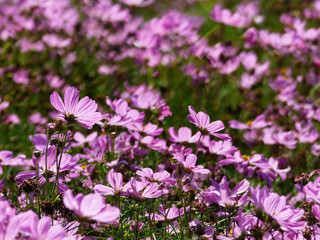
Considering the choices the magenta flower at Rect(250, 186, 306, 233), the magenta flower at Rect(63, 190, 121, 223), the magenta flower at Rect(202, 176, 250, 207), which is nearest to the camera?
the magenta flower at Rect(63, 190, 121, 223)

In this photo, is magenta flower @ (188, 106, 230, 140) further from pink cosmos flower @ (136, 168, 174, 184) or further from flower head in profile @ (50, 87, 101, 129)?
flower head in profile @ (50, 87, 101, 129)

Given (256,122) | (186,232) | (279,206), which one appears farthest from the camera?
(256,122)

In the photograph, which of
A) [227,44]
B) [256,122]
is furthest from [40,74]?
[256,122]

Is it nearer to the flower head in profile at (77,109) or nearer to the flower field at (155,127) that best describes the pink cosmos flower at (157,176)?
the flower field at (155,127)

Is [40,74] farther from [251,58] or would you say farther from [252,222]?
[252,222]

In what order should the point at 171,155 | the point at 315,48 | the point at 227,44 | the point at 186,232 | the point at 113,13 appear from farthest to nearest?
the point at 113,13 → the point at 315,48 → the point at 227,44 → the point at 171,155 → the point at 186,232

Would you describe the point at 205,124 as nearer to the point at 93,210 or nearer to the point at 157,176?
the point at 157,176


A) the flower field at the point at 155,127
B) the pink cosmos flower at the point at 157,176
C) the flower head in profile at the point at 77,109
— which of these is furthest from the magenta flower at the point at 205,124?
the flower head in profile at the point at 77,109

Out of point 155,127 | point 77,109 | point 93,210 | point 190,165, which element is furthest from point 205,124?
point 93,210

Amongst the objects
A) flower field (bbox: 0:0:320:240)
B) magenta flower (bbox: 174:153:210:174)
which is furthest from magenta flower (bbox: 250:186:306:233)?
magenta flower (bbox: 174:153:210:174)
